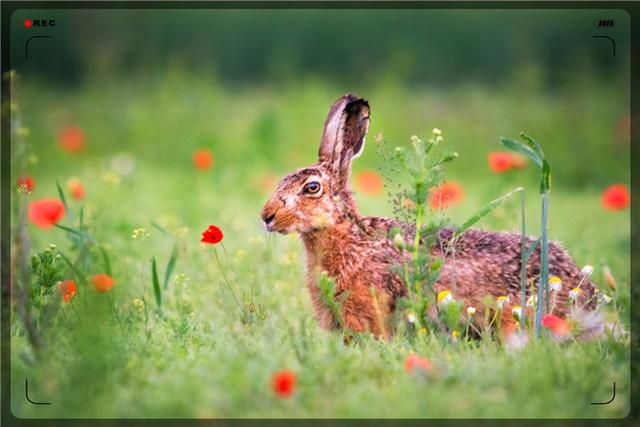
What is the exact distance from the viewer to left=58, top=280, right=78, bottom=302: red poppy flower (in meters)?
4.39

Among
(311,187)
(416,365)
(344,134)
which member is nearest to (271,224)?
(311,187)

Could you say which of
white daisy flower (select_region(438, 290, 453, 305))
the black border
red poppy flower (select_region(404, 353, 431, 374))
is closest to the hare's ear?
the black border

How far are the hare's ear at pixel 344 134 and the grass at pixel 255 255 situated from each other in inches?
21.0

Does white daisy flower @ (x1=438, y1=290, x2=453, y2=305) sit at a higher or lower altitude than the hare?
lower

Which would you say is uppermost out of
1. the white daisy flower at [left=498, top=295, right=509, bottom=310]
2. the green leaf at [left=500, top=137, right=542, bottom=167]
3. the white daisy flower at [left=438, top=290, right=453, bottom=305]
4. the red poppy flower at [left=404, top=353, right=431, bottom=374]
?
the green leaf at [left=500, top=137, right=542, bottom=167]

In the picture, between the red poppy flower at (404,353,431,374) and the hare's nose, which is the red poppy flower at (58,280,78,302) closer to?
the hare's nose

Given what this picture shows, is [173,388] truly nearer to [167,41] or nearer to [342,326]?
[342,326]

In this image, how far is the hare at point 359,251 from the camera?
15.1 ft

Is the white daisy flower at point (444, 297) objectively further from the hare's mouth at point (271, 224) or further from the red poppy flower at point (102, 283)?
the red poppy flower at point (102, 283)

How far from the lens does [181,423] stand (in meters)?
3.44

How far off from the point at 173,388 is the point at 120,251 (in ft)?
9.29

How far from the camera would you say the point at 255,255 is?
238 inches

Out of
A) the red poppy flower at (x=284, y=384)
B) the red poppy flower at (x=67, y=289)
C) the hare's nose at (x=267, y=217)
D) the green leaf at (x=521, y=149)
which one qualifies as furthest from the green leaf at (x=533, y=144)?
the red poppy flower at (x=67, y=289)

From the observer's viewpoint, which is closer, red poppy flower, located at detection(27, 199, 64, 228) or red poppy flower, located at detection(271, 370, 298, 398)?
red poppy flower, located at detection(271, 370, 298, 398)
